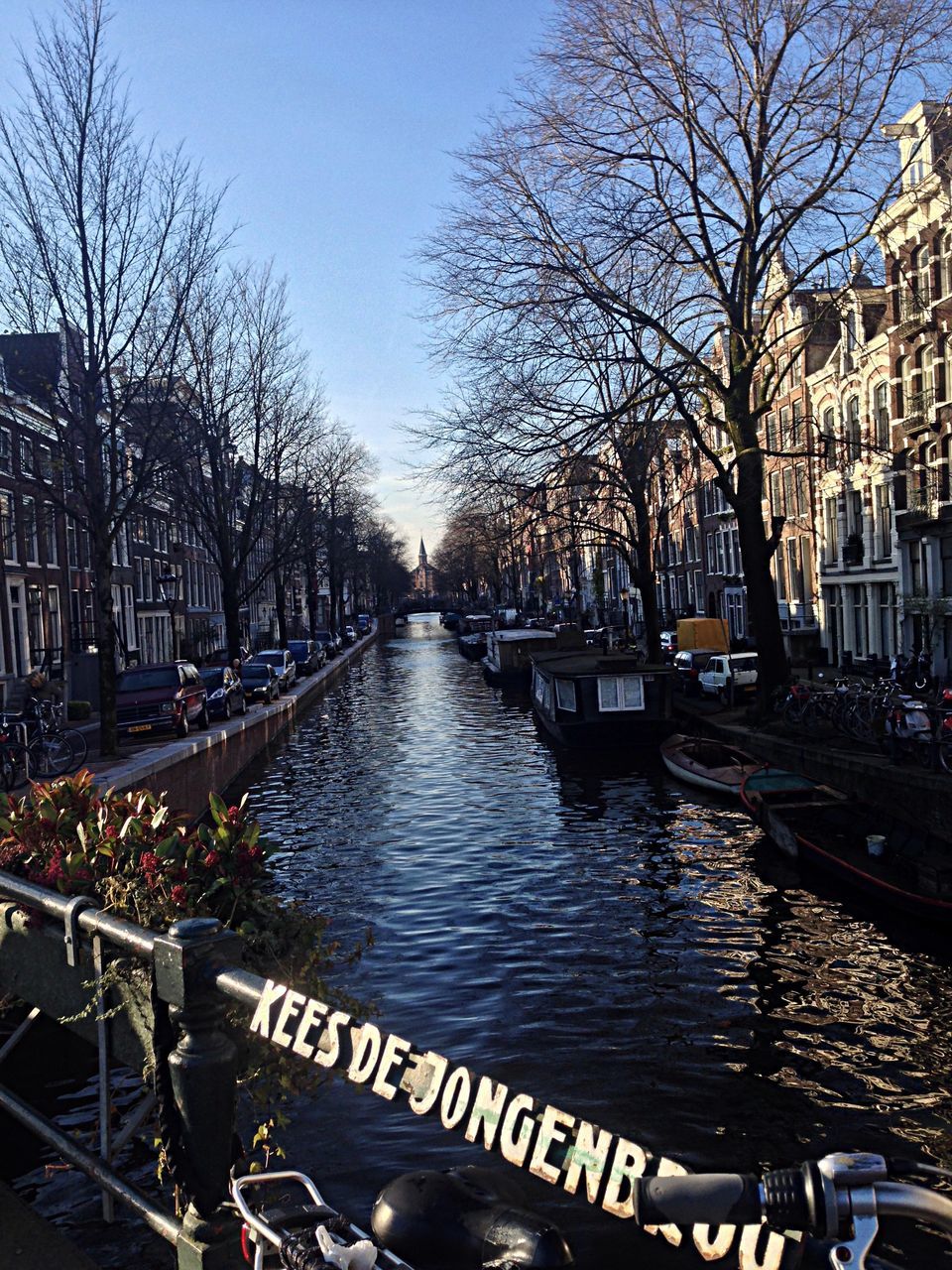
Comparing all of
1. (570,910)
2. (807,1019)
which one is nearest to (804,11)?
(570,910)

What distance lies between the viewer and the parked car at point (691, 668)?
38844 millimetres

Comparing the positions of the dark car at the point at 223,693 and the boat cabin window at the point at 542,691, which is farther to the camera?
the boat cabin window at the point at 542,691

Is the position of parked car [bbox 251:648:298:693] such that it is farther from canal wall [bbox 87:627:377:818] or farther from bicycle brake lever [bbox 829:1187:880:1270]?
bicycle brake lever [bbox 829:1187:880:1270]

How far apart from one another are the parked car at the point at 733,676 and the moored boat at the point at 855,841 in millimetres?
14479

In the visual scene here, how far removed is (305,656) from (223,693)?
78.2 feet

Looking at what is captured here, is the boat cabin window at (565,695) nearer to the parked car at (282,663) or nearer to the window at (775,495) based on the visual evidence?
the parked car at (282,663)

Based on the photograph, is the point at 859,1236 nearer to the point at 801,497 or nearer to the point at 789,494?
the point at 801,497

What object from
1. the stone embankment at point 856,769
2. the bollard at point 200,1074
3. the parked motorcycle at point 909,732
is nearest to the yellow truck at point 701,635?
the stone embankment at point 856,769

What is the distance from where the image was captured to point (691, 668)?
39750 millimetres

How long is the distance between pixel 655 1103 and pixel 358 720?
29.4 m

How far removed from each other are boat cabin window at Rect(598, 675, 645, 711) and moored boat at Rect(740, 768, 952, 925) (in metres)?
9.98

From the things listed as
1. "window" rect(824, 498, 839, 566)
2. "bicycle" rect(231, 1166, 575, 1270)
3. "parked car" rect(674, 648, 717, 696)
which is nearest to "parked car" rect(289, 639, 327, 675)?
"parked car" rect(674, 648, 717, 696)

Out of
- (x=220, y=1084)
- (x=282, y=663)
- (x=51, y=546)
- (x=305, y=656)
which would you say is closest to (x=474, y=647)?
(x=305, y=656)

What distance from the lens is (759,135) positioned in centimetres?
2208
